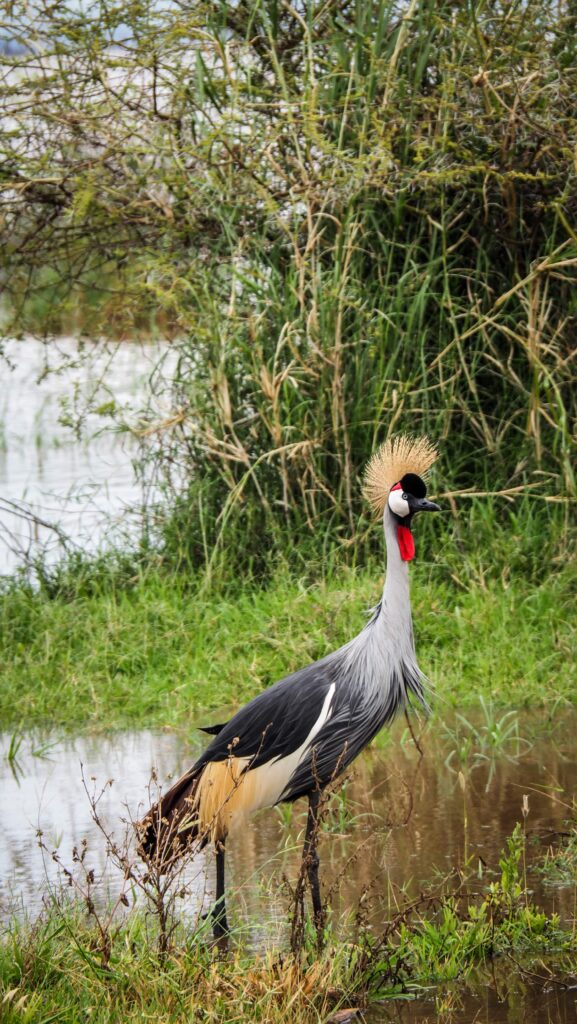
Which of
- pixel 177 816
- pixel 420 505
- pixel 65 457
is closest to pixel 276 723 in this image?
pixel 177 816

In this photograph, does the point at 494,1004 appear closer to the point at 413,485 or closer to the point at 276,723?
the point at 276,723

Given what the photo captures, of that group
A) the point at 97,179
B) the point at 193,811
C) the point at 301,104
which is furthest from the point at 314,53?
the point at 193,811

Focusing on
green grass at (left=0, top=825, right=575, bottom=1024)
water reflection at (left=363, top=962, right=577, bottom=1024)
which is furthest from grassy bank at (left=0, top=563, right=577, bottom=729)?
water reflection at (left=363, top=962, right=577, bottom=1024)

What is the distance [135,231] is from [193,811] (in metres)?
4.73

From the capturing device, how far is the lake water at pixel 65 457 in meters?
8.48

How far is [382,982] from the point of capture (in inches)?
139

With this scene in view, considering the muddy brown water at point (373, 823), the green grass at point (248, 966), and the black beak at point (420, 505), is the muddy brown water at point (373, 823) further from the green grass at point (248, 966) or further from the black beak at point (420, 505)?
the black beak at point (420, 505)

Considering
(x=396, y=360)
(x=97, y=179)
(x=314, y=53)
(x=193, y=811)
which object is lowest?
(x=193, y=811)

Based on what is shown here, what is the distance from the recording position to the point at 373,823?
15.9 feet

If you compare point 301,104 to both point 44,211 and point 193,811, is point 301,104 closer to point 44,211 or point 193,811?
point 44,211

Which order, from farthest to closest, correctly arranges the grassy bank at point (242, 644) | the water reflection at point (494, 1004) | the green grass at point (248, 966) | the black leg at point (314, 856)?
the grassy bank at point (242, 644) → the black leg at point (314, 856) → the water reflection at point (494, 1004) → the green grass at point (248, 966)

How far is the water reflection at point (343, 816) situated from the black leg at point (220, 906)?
0.18ft

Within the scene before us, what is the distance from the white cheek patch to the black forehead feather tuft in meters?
0.03

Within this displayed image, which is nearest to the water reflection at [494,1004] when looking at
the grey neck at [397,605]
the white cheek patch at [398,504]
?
the grey neck at [397,605]
